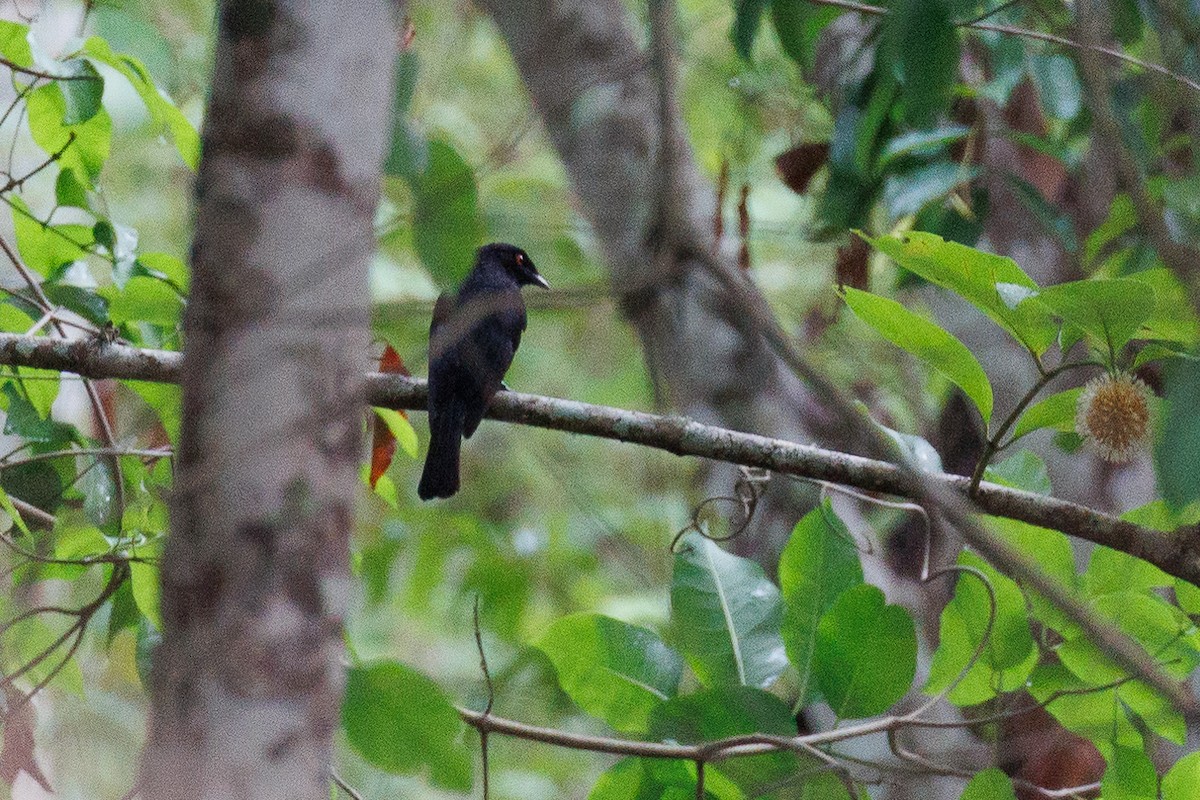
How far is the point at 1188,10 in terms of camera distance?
272 cm

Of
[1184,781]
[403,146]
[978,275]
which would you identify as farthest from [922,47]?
[1184,781]

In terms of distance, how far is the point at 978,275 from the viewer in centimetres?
223

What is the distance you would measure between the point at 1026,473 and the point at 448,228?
1.83m

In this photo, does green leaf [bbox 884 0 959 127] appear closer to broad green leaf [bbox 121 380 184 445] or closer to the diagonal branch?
the diagonal branch

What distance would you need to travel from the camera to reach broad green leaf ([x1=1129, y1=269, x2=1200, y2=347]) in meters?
2.23

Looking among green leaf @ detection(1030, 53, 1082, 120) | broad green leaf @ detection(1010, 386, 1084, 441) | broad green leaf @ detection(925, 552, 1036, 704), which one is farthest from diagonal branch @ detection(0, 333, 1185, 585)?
green leaf @ detection(1030, 53, 1082, 120)

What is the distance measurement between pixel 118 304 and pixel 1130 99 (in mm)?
2932

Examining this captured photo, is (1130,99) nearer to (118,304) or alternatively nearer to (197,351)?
(118,304)

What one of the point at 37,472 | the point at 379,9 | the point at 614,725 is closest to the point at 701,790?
the point at 614,725

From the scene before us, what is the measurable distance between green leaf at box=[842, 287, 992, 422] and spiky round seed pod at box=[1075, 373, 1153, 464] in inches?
7.7

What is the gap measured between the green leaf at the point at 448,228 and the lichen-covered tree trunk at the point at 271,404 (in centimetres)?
10

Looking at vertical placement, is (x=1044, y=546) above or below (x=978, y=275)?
below

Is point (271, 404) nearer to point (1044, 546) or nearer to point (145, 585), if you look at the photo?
point (145, 585)

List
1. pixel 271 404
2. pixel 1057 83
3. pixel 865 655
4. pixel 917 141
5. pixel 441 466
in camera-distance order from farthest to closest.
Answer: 1. pixel 441 466
2. pixel 1057 83
3. pixel 917 141
4. pixel 865 655
5. pixel 271 404
